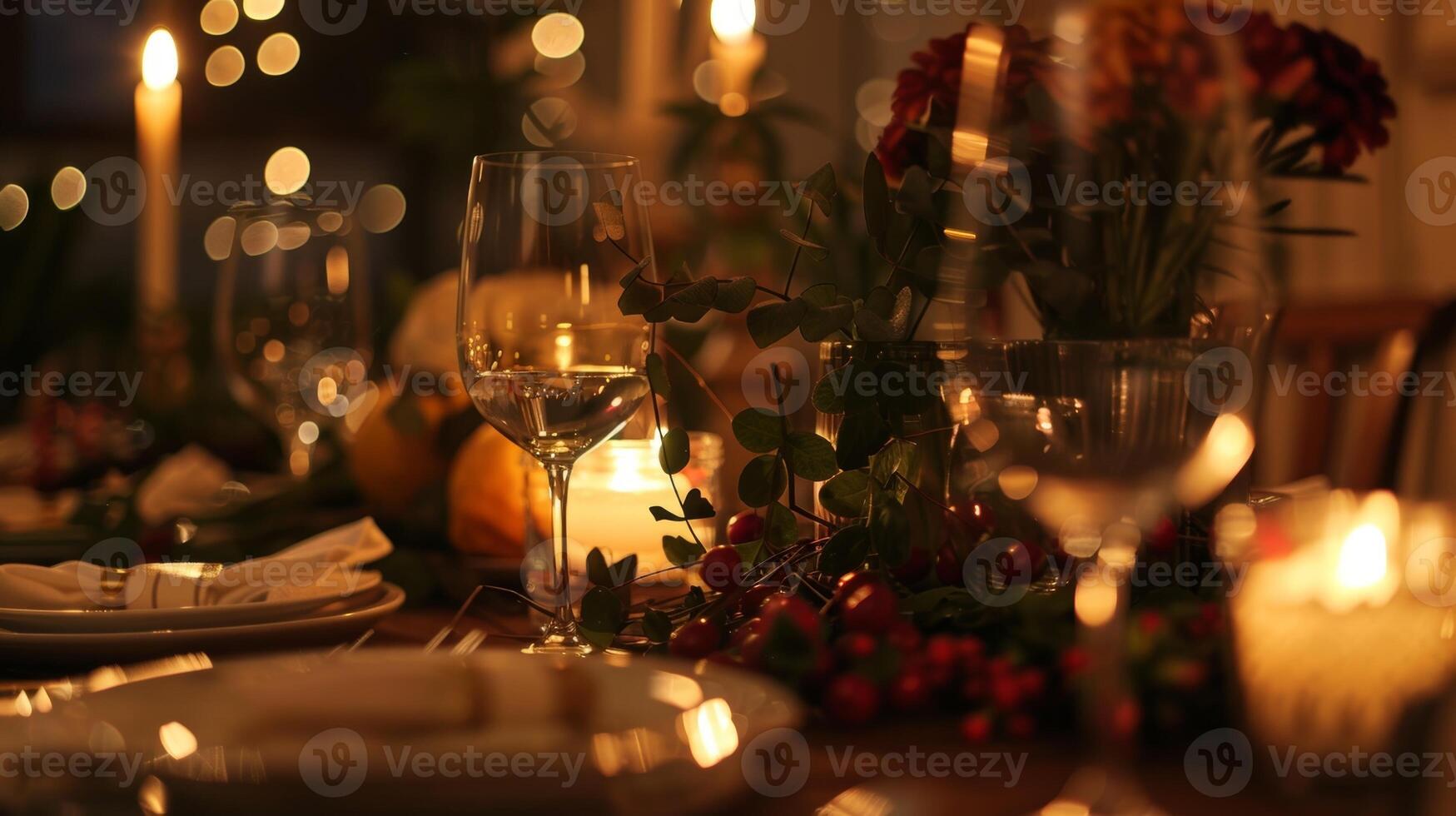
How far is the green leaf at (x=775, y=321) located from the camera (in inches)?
20.5

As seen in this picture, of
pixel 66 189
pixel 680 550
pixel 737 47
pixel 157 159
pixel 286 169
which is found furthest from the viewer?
pixel 286 169

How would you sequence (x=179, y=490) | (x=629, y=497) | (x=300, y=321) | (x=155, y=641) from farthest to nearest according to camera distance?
(x=300, y=321) < (x=179, y=490) < (x=629, y=497) < (x=155, y=641)

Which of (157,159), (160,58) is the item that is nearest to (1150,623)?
(160,58)

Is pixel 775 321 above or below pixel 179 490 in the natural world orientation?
above

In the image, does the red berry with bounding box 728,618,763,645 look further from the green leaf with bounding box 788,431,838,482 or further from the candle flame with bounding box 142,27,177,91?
the candle flame with bounding box 142,27,177,91

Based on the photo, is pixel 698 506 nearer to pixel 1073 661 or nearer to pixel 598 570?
pixel 598 570

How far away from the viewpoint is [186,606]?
0.55 meters

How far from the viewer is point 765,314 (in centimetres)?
53

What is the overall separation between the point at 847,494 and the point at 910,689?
0.13 m

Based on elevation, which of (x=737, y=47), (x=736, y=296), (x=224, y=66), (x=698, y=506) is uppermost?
(x=224, y=66)

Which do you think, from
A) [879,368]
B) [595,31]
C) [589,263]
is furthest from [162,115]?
[595,31]

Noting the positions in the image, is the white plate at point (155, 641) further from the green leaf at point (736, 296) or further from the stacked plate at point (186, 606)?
the green leaf at point (736, 296)

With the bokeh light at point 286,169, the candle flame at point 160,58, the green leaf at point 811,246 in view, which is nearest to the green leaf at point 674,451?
the green leaf at point 811,246

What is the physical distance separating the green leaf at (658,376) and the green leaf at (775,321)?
56 mm
